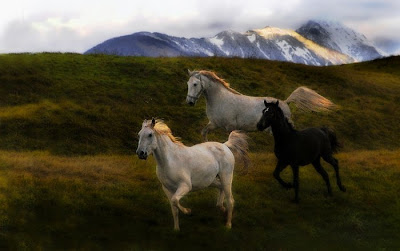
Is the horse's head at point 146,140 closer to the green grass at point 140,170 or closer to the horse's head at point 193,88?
the green grass at point 140,170

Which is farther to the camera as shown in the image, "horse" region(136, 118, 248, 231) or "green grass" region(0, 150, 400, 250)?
"green grass" region(0, 150, 400, 250)

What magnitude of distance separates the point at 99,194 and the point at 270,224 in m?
4.99

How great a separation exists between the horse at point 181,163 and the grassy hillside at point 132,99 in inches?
A: 420

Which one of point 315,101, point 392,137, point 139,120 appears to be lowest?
point 392,137

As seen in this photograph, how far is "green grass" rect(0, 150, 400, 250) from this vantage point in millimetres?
11594

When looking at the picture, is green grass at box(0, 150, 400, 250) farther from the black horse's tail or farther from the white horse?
the white horse

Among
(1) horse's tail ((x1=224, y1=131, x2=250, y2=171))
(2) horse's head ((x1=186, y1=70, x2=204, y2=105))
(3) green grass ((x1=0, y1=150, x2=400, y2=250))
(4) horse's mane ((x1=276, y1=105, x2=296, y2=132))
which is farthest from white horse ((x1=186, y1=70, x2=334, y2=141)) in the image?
(1) horse's tail ((x1=224, y1=131, x2=250, y2=171))

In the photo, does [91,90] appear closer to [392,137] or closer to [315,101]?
[315,101]

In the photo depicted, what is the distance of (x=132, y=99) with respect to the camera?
92.3 ft

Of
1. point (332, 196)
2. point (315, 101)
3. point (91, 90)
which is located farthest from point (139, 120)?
point (332, 196)

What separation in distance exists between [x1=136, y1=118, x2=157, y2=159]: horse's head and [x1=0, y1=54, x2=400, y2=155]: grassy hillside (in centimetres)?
1144

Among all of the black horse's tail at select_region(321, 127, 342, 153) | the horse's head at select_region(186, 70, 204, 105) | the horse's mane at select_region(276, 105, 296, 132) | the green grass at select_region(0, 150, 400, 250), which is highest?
the horse's head at select_region(186, 70, 204, 105)

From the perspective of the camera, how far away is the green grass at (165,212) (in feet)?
38.0

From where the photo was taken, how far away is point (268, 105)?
13469mm
